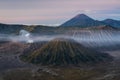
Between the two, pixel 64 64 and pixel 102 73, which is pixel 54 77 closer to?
pixel 102 73

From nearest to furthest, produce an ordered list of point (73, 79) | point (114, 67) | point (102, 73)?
Answer: point (73, 79)
point (102, 73)
point (114, 67)

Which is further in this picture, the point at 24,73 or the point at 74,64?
the point at 74,64

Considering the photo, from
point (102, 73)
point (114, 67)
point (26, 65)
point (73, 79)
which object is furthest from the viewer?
point (26, 65)

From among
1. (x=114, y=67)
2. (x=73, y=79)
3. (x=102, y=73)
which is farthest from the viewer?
(x=114, y=67)

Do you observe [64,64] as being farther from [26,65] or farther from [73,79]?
[73,79]

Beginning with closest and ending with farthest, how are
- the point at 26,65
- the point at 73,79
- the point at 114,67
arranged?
the point at 73,79, the point at 114,67, the point at 26,65

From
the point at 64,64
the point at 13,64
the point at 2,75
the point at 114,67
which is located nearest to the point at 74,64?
the point at 64,64

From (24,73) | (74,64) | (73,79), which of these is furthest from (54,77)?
(74,64)

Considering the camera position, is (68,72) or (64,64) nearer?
(68,72)
